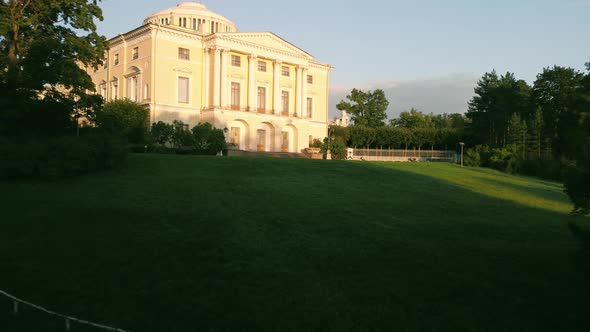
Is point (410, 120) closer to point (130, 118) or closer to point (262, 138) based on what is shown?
point (262, 138)

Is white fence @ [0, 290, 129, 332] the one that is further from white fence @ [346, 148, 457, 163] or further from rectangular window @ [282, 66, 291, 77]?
rectangular window @ [282, 66, 291, 77]

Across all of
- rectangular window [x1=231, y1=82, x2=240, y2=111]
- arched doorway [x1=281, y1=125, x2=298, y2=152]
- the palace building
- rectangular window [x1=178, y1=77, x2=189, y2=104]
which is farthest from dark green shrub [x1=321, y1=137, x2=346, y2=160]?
rectangular window [x1=178, y1=77, x2=189, y2=104]

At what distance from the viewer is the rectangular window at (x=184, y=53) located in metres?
48.8

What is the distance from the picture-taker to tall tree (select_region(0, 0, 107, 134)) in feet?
64.5

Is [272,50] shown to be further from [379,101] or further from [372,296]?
[372,296]

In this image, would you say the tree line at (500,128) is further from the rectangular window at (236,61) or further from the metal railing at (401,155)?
the rectangular window at (236,61)

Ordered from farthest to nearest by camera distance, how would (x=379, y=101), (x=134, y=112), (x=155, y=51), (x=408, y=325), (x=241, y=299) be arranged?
(x=379, y=101)
(x=155, y=51)
(x=134, y=112)
(x=241, y=299)
(x=408, y=325)

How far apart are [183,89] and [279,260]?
1661 inches

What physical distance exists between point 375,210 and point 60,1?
1806 centimetres

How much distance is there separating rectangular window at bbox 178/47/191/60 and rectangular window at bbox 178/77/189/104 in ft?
7.14

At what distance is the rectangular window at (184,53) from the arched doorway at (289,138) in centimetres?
1429

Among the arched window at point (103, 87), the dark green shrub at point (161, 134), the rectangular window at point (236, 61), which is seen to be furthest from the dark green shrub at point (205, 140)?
the arched window at point (103, 87)

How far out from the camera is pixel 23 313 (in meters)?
7.62

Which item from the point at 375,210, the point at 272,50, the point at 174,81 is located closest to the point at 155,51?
the point at 174,81
